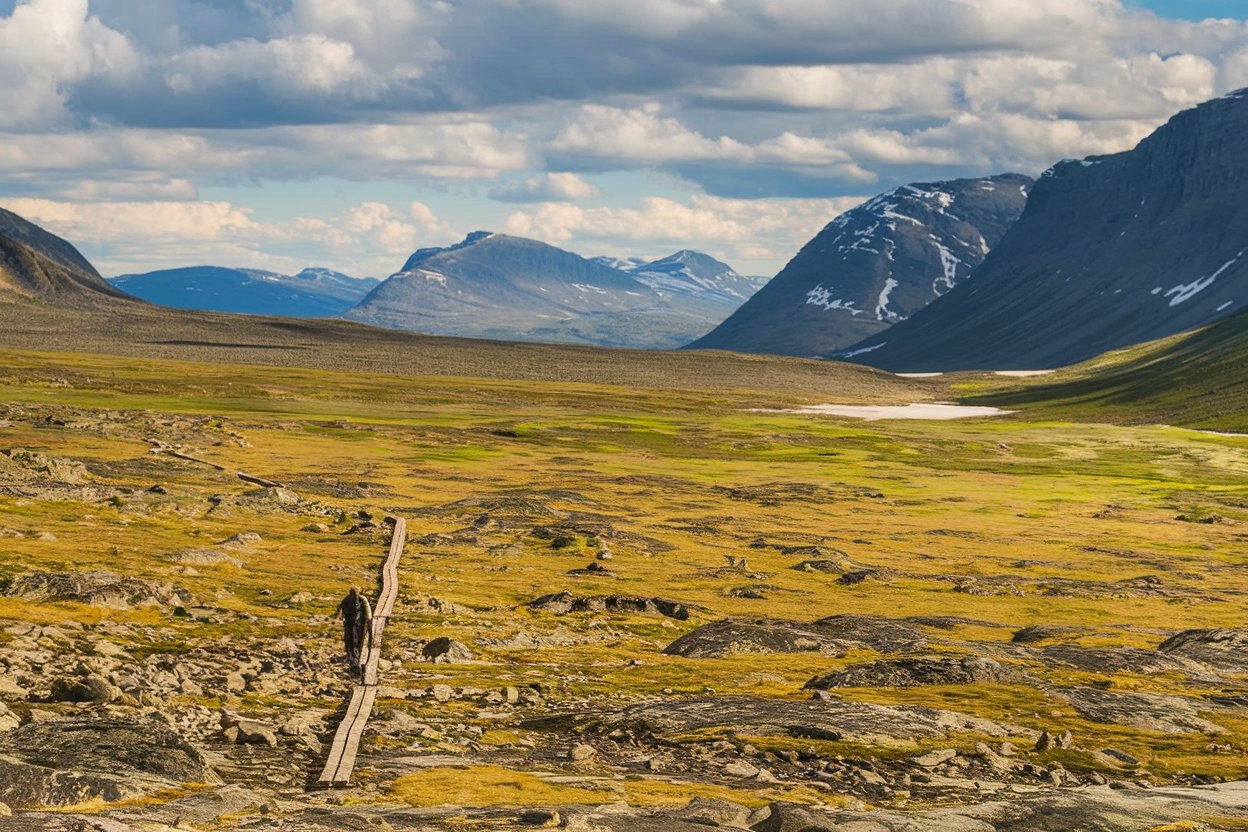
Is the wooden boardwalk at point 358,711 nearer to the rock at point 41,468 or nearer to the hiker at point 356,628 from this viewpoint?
the hiker at point 356,628

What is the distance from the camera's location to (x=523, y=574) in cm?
6931

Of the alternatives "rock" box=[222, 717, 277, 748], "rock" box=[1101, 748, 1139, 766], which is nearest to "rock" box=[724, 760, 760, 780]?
"rock" box=[1101, 748, 1139, 766]

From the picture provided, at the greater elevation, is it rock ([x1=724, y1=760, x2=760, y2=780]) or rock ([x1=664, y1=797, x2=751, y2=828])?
rock ([x1=664, y1=797, x2=751, y2=828])

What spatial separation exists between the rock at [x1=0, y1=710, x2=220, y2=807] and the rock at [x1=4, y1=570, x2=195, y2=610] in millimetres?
16881

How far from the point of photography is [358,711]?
36531 mm

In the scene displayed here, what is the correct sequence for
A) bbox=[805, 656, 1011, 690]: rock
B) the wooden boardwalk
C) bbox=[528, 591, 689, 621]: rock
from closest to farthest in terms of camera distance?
the wooden boardwalk < bbox=[805, 656, 1011, 690]: rock < bbox=[528, 591, 689, 621]: rock

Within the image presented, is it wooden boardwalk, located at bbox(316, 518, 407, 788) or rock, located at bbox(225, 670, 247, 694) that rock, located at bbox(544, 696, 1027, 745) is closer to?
wooden boardwalk, located at bbox(316, 518, 407, 788)

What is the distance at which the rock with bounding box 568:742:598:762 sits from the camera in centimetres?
3378

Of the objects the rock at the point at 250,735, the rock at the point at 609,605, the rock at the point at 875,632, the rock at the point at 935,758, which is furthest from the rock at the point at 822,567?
the rock at the point at 250,735

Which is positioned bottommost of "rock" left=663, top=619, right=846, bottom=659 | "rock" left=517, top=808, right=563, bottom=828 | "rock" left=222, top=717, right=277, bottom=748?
"rock" left=663, top=619, right=846, bottom=659

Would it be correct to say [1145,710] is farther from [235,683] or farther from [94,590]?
[94,590]

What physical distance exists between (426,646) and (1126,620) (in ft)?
123

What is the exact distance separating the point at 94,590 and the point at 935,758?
29518 mm

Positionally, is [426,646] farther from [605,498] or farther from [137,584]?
[605,498]
